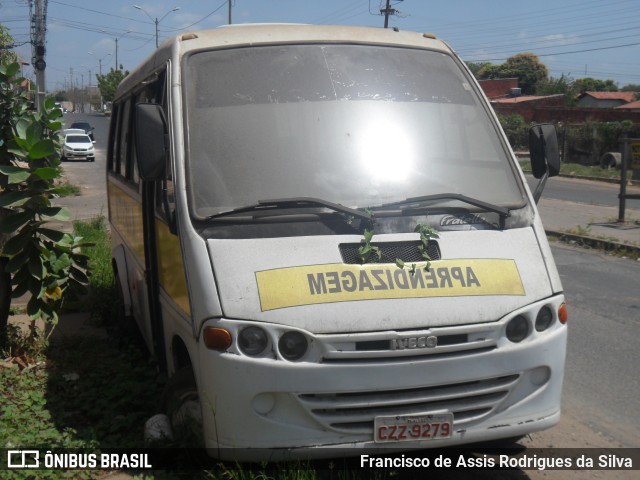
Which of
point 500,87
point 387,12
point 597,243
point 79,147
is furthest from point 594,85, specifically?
point 597,243

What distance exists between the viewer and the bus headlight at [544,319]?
12.9 feet

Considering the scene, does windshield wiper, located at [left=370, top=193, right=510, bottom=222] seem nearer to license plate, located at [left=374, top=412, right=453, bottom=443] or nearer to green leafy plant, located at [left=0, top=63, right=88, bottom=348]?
license plate, located at [left=374, top=412, right=453, bottom=443]

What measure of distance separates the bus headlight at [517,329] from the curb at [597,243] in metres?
8.39

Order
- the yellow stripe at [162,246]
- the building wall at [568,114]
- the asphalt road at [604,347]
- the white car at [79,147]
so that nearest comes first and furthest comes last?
1. the yellow stripe at [162,246]
2. the asphalt road at [604,347]
3. the building wall at [568,114]
4. the white car at [79,147]

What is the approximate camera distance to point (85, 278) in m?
6.50

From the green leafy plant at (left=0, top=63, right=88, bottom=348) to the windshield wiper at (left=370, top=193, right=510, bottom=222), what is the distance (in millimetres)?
2815

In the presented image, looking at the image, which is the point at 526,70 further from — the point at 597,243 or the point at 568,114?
the point at 597,243

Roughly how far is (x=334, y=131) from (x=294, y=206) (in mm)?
643

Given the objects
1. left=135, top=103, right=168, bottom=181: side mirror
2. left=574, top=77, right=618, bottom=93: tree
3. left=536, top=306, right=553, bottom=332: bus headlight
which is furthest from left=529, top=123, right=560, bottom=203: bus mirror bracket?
left=574, top=77, right=618, bottom=93: tree

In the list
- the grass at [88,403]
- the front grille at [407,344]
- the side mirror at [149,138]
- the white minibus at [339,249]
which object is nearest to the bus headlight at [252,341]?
the white minibus at [339,249]

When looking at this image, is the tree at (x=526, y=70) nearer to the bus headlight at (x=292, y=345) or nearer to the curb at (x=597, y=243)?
the curb at (x=597, y=243)

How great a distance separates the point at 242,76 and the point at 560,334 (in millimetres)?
2301

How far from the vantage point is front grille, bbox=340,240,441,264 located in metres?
3.89

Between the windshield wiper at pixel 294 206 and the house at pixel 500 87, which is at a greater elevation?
the house at pixel 500 87
